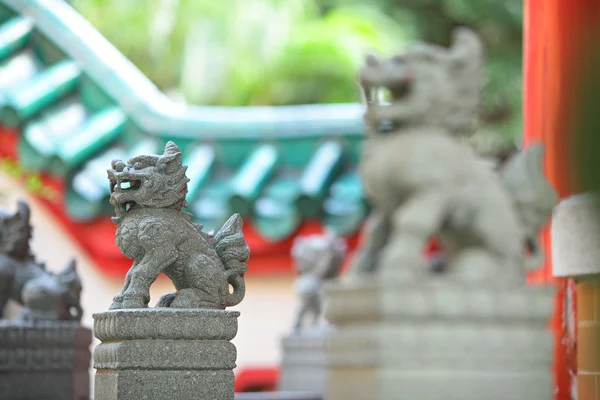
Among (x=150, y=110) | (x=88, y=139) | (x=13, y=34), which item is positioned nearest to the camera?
(x=88, y=139)

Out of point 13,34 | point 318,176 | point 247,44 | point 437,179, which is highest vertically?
point 247,44

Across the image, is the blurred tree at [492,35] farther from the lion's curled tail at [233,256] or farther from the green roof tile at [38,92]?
the lion's curled tail at [233,256]

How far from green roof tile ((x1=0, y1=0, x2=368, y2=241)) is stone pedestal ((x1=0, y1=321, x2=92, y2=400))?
168 inches

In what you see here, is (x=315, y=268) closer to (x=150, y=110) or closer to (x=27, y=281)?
(x=150, y=110)

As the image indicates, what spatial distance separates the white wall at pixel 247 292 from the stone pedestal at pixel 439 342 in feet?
26.6

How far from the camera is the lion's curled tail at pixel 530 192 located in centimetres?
330

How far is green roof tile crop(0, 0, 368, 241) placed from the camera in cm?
1061

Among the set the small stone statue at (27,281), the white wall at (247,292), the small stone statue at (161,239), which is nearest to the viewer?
the small stone statue at (161,239)

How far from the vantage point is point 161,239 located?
4398 millimetres

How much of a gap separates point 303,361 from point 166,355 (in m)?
4.88

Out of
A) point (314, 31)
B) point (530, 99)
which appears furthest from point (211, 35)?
point (530, 99)

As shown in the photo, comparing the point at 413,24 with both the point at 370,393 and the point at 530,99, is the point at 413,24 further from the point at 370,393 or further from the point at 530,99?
the point at 370,393

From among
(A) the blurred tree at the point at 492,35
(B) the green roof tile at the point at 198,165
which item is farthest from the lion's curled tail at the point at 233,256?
(A) the blurred tree at the point at 492,35

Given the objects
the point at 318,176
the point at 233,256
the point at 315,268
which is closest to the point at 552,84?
the point at 233,256
